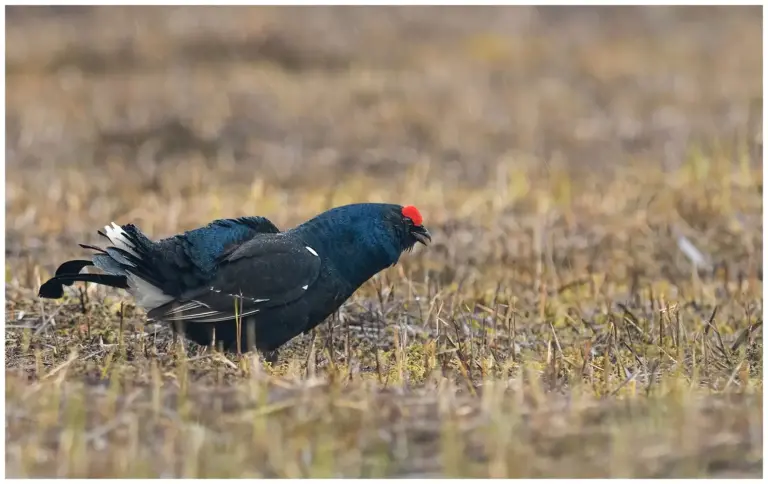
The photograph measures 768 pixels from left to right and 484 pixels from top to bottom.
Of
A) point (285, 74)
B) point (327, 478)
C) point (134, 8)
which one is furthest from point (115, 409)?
point (134, 8)

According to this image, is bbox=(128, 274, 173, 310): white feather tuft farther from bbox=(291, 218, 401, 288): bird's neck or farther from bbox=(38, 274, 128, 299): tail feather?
bbox=(291, 218, 401, 288): bird's neck

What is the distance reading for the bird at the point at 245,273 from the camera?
19.5 ft

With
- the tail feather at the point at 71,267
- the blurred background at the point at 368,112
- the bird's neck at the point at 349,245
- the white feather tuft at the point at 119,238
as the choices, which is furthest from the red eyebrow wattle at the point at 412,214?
the blurred background at the point at 368,112

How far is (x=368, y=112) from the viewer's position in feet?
43.2

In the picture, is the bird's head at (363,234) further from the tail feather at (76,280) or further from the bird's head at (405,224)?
the tail feather at (76,280)

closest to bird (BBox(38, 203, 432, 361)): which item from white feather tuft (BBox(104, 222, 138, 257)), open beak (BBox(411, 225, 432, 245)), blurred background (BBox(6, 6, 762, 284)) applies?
white feather tuft (BBox(104, 222, 138, 257))

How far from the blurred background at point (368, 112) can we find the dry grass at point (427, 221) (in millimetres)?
41

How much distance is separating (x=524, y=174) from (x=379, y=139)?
6.52 feet

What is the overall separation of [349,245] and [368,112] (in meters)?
7.15

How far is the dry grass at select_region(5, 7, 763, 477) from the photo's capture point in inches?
182

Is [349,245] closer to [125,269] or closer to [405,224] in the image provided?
[405,224]

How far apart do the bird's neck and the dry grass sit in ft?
1.42

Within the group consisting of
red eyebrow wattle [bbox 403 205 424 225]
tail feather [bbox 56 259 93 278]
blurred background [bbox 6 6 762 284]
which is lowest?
tail feather [bbox 56 259 93 278]

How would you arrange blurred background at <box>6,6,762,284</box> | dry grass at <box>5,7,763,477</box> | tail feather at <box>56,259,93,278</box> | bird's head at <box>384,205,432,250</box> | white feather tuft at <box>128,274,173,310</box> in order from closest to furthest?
dry grass at <box>5,7,763,477</box> < white feather tuft at <box>128,274,173,310</box> < tail feather at <box>56,259,93,278</box> < bird's head at <box>384,205,432,250</box> < blurred background at <box>6,6,762,284</box>
